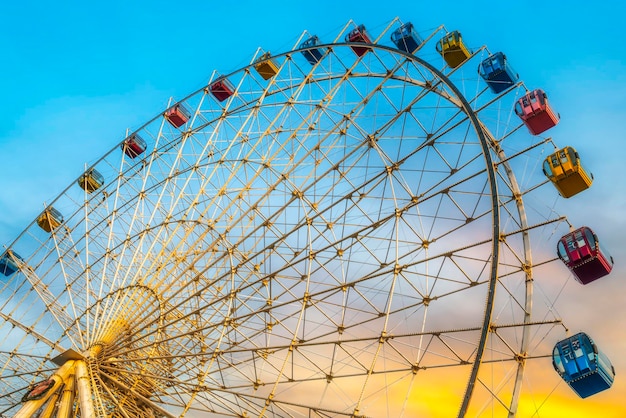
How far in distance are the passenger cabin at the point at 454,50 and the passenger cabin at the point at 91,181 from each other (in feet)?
61.3

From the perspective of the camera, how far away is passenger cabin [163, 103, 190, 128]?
2723 cm

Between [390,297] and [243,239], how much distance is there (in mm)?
7137

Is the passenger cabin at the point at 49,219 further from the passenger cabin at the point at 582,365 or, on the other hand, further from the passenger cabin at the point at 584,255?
the passenger cabin at the point at 582,365

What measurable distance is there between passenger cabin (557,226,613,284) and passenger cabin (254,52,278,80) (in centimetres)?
1408

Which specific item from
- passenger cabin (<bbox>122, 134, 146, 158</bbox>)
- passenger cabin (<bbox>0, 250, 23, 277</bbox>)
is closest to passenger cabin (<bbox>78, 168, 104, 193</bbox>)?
passenger cabin (<bbox>122, 134, 146, 158</bbox>)

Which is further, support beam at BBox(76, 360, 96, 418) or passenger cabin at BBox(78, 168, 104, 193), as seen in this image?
passenger cabin at BBox(78, 168, 104, 193)

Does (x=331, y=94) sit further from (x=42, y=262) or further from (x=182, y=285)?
(x=42, y=262)

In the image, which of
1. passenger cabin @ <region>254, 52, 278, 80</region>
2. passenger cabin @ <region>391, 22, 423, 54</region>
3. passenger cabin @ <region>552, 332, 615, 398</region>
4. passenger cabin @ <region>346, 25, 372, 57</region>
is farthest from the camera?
passenger cabin @ <region>254, 52, 278, 80</region>

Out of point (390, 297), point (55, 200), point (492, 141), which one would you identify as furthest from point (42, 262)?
point (492, 141)

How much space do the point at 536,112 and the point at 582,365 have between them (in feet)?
24.4

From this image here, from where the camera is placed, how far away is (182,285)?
21.7 metres

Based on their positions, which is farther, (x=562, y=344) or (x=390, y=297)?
(x=390, y=297)

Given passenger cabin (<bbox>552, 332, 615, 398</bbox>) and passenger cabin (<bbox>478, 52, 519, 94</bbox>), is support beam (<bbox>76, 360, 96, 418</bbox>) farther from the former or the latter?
passenger cabin (<bbox>478, 52, 519, 94</bbox>)

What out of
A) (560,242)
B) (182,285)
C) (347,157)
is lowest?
(182,285)
